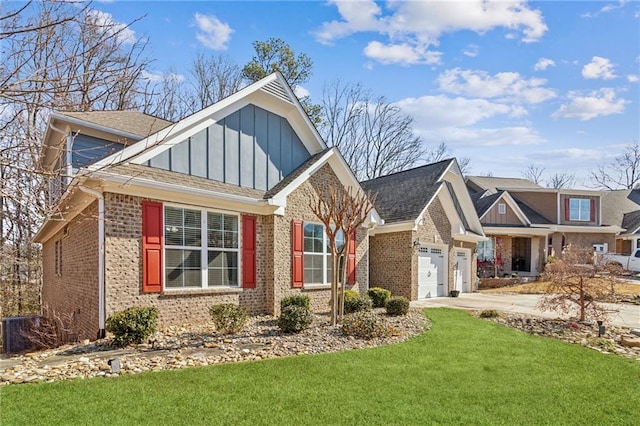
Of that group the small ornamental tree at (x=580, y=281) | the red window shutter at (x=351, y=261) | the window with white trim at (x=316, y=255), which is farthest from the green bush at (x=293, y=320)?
the small ornamental tree at (x=580, y=281)

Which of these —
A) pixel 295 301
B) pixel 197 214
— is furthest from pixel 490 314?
pixel 197 214

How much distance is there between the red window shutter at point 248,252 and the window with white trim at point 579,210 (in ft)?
76.7

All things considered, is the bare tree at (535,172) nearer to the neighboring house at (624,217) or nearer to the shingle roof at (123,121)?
the neighboring house at (624,217)

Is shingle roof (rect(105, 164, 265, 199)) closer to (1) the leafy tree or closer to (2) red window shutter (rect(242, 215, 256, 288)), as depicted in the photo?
(2) red window shutter (rect(242, 215, 256, 288))

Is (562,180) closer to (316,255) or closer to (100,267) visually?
(316,255)

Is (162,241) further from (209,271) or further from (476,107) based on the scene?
(476,107)

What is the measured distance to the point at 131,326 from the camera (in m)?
6.95

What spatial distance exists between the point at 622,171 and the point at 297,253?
47844mm

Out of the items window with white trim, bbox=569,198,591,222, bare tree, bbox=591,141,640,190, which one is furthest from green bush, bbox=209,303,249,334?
bare tree, bbox=591,141,640,190

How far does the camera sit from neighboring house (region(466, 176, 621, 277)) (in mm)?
23406

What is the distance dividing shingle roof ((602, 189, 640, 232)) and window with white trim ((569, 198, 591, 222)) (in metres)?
2.86

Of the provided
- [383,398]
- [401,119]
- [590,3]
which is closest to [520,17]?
[590,3]

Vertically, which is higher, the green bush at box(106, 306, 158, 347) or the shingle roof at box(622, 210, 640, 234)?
the shingle roof at box(622, 210, 640, 234)

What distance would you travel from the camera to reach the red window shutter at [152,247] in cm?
824
